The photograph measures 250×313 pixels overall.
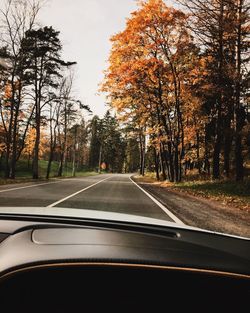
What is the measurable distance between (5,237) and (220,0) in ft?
49.2

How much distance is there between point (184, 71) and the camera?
28578 mm

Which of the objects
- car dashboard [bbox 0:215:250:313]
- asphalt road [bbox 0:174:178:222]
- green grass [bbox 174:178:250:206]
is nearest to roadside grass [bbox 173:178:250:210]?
green grass [bbox 174:178:250:206]

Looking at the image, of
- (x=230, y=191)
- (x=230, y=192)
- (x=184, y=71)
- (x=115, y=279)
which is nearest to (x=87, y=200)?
(x=230, y=192)

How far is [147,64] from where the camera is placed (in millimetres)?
26828

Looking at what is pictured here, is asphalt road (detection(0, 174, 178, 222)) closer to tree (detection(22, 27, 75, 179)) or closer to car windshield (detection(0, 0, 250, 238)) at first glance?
car windshield (detection(0, 0, 250, 238))

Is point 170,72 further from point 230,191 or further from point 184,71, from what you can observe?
point 230,191

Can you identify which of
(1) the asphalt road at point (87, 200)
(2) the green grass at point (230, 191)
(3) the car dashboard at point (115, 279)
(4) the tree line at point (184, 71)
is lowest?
(1) the asphalt road at point (87, 200)

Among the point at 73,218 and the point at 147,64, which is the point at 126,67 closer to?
the point at 147,64

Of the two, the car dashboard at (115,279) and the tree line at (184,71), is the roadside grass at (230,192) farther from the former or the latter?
the car dashboard at (115,279)

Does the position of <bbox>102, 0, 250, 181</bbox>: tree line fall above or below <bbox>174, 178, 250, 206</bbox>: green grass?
above

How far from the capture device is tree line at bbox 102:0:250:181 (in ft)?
58.5

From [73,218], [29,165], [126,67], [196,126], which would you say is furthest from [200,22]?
[29,165]

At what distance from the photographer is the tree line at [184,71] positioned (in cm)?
1783

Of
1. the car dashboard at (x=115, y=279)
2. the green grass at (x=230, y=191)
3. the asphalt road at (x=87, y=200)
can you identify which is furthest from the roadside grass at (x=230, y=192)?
the car dashboard at (x=115, y=279)
